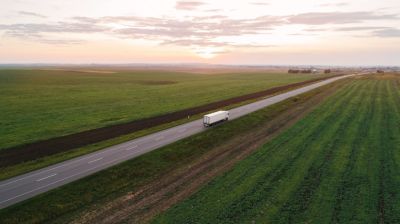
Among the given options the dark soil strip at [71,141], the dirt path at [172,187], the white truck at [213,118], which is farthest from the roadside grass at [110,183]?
the dark soil strip at [71,141]

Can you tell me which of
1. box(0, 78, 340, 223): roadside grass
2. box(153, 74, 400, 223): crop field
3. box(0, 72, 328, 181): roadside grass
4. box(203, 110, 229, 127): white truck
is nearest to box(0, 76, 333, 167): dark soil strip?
box(0, 72, 328, 181): roadside grass

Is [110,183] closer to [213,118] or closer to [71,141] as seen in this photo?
[71,141]

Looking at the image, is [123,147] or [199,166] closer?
[199,166]

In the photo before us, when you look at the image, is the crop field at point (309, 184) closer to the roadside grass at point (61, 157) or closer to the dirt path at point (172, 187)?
the dirt path at point (172, 187)

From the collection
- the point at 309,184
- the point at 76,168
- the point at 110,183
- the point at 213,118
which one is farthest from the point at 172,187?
the point at 213,118

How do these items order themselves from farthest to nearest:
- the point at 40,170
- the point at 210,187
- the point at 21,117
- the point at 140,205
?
the point at 21,117 → the point at 40,170 → the point at 210,187 → the point at 140,205

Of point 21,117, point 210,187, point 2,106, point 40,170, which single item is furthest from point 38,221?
point 2,106

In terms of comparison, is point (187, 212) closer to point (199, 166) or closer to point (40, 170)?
point (199, 166)

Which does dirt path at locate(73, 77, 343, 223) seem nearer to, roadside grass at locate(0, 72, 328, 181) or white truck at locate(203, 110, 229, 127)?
white truck at locate(203, 110, 229, 127)
